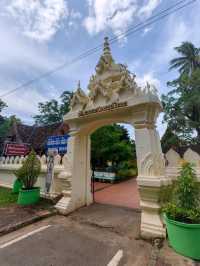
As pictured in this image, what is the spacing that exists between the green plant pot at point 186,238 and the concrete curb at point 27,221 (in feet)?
10.6

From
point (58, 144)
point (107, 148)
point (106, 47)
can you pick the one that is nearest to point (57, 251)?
point (58, 144)

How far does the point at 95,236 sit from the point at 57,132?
14.1 m

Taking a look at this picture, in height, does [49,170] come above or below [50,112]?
below

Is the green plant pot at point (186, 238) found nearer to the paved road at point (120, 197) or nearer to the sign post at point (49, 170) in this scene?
the paved road at point (120, 197)

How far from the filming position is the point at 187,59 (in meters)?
22.2

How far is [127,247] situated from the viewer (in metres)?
2.91

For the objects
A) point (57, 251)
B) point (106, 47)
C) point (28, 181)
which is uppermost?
point (106, 47)

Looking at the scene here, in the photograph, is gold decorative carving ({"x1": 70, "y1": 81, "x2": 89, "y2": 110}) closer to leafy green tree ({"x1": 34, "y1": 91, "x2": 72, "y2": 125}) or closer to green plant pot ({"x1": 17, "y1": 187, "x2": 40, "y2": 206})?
green plant pot ({"x1": 17, "y1": 187, "x2": 40, "y2": 206})

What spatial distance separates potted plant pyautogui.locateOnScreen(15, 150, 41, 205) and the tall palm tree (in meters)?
23.4

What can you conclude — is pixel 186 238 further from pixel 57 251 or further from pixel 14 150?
pixel 14 150

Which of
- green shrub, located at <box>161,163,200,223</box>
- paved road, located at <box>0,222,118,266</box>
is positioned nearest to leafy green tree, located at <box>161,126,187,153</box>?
green shrub, located at <box>161,163,200,223</box>

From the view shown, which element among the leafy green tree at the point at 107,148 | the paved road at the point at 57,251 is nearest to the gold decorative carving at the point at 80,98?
the paved road at the point at 57,251

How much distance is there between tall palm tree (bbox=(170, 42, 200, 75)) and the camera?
21688mm

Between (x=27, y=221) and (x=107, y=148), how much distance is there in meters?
10.3
